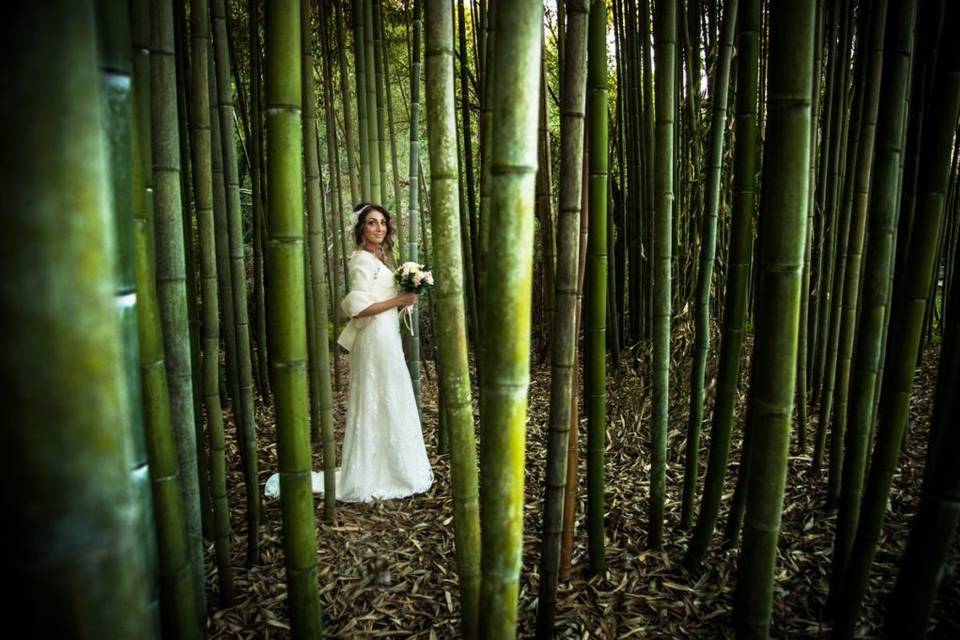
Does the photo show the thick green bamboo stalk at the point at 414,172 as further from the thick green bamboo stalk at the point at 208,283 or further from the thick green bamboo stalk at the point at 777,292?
the thick green bamboo stalk at the point at 777,292

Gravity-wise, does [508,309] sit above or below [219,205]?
below

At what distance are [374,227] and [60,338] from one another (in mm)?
2597

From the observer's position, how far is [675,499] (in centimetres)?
245

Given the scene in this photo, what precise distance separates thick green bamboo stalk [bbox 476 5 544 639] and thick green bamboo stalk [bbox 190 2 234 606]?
3.94ft

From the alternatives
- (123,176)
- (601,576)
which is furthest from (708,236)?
(123,176)

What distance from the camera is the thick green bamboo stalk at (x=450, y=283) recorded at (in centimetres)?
101

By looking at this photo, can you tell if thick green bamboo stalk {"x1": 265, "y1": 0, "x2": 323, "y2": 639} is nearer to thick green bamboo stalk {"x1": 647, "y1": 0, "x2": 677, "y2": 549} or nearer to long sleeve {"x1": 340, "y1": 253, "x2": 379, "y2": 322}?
thick green bamboo stalk {"x1": 647, "y1": 0, "x2": 677, "y2": 549}

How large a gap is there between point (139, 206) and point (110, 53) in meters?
0.37

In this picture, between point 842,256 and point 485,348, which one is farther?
point 842,256

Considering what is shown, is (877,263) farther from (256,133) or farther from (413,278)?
(256,133)

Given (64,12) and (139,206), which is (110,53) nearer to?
(64,12)

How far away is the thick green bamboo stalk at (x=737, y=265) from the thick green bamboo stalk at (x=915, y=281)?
12.5 inches

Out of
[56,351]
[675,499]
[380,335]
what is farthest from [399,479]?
[56,351]

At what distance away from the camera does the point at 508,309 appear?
76cm
